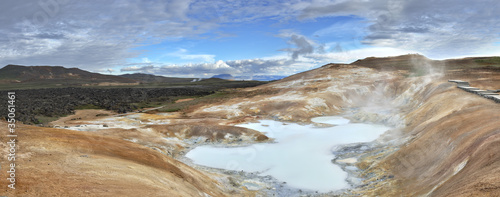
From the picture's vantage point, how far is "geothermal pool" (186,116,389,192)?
74.3ft

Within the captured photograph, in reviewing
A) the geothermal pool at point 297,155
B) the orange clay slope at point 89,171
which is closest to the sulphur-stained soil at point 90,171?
the orange clay slope at point 89,171

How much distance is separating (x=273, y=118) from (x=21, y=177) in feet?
132

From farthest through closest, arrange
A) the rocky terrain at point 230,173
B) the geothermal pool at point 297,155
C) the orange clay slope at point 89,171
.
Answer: the geothermal pool at point 297,155 < the rocky terrain at point 230,173 < the orange clay slope at point 89,171

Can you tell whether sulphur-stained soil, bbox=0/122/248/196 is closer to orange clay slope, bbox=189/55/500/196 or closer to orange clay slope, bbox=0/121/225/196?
orange clay slope, bbox=0/121/225/196

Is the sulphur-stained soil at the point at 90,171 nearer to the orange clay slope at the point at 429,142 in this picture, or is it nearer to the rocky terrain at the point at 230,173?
the rocky terrain at the point at 230,173

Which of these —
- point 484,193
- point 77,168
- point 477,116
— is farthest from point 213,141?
point 484,193

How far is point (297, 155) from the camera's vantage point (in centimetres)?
2903

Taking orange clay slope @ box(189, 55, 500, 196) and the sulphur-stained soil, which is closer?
the sulphur-stained soil

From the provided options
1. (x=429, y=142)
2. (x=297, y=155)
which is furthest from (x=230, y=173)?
(x=429, y=142)

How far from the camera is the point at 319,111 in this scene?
5250 centimetres

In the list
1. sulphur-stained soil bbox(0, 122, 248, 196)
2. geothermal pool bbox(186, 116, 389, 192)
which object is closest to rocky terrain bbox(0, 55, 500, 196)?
sulphur-stained soil bbox(0, 122, 248, 196)

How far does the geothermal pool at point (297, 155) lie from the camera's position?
74.3ft

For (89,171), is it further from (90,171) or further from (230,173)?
(230,173)

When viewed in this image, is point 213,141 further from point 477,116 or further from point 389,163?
point 477,116
